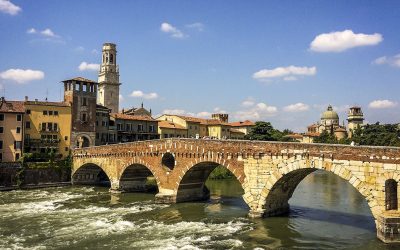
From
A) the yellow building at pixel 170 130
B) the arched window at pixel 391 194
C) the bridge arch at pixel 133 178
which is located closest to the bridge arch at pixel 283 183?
the arched window at pixel 391 194

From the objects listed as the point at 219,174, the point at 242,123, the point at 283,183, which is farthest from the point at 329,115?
the point at 283,183

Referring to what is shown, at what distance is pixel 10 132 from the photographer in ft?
189

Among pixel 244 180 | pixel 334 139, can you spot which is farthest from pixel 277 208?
pixel 334 139

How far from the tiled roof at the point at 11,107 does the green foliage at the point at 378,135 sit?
6443cm

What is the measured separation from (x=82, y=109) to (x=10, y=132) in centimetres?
1079

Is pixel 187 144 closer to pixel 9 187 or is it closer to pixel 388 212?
pixel 388 212

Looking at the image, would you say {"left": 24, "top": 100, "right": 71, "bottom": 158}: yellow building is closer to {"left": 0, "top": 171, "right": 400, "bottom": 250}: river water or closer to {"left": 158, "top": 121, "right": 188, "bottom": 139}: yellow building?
{"left": 0, "top": 171, "right": 400, "bottom": 250}: river water

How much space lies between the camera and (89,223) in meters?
33.1

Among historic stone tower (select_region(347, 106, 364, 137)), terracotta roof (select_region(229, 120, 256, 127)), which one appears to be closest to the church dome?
historic stone tower (select_region(347, 106, 364, 137))

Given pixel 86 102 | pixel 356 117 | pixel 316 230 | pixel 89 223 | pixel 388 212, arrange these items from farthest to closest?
pixel 356 117 → pixel 86 102 → pixel 89 223 → pixel 316 230 → pixel 388 212

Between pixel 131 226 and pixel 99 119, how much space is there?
1528 inches

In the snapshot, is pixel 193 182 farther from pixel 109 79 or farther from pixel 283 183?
pixel 109 79

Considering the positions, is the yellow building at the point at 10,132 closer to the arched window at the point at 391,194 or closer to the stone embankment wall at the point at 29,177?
the stone embankment wall at the point at 29,177

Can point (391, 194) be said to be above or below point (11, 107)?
below
